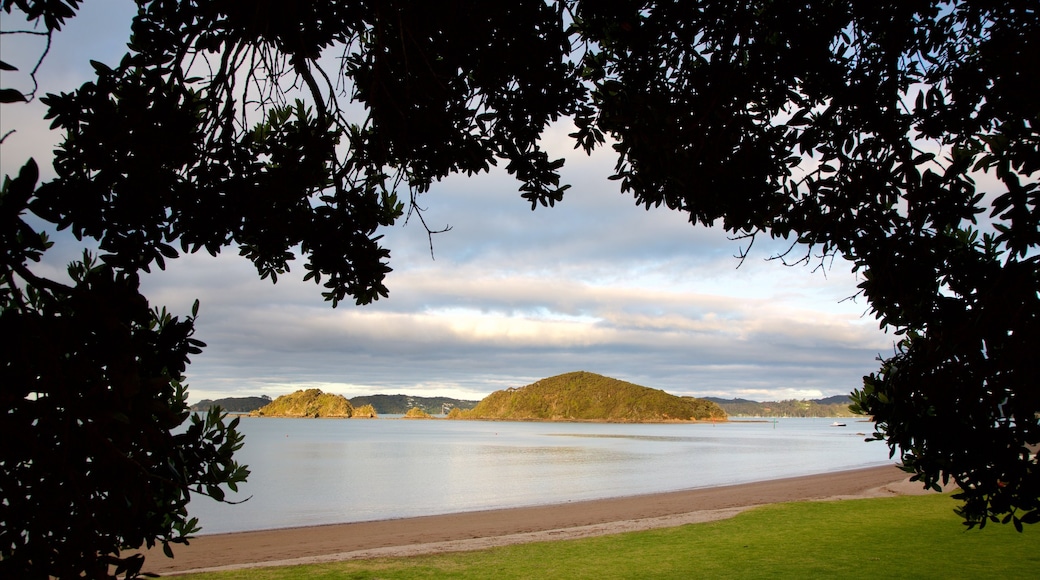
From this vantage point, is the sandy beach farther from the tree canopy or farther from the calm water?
the tree canopy

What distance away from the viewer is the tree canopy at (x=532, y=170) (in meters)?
2.51

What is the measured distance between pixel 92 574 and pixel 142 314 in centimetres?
83

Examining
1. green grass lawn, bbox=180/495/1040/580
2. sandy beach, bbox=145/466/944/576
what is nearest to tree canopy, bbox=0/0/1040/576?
green grass lawn, bbox=180/495/1040/580

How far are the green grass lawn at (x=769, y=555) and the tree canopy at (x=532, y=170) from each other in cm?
421

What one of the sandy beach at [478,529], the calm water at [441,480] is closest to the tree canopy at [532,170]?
the sandy beach at [478,529]

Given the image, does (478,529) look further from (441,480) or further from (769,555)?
(441,480)

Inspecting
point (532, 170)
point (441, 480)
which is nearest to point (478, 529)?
point (532, 170)

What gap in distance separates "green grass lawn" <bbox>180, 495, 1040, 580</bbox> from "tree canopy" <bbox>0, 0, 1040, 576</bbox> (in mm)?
4207

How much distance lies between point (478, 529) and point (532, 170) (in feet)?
51.3

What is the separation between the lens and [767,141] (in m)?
4.18

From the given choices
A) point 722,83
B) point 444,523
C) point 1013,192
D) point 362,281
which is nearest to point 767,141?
point 722,83

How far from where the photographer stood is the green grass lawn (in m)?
8.28

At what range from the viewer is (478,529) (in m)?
18.6

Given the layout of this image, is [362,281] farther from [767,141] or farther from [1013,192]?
[1013,192]
